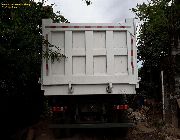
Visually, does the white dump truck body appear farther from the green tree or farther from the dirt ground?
the dirt ground

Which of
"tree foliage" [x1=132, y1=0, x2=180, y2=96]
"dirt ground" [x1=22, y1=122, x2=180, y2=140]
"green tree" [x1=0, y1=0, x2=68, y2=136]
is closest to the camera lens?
"green tree" [x1=0, y1=0, x2=68, y2=136]

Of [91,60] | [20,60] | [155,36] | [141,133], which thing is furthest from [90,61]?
[155,36]

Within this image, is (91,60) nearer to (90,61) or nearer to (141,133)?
(90,61)

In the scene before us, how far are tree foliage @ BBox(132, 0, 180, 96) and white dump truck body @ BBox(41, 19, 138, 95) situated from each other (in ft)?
21.8

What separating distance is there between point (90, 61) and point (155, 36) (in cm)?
934

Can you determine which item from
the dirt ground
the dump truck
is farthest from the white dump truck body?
the dirt ground

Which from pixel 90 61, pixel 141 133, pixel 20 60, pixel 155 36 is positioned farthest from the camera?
pixel 155 36

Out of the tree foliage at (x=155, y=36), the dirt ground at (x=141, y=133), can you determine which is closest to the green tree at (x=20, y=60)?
the dirt ground at (x=141, y=133)

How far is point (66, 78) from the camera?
9383 mm

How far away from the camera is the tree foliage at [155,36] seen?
53.4ft

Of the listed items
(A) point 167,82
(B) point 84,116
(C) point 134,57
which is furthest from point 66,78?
(A) point 167,82

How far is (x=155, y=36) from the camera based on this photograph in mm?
18062

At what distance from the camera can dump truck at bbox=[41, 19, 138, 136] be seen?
30.8 feet

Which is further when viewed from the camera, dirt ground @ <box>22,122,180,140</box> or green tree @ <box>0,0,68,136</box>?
dirt ground @ <box>22,122,180,140</box>
